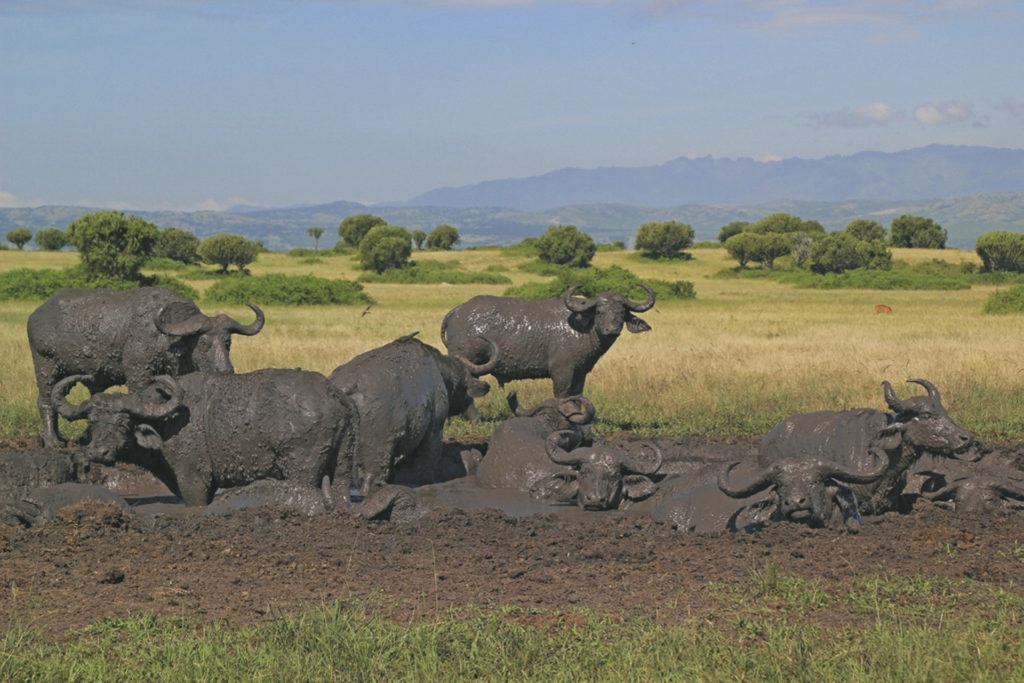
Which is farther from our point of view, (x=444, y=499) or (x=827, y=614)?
(x=444, y=499)

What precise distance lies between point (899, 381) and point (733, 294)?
34.4 meters

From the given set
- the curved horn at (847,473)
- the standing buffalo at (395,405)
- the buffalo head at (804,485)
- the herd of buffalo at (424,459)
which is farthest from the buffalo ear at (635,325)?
the curved horn at (847,473)

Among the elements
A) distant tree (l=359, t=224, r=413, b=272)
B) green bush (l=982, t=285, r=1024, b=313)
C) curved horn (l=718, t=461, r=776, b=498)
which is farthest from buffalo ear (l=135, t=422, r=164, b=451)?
distant tree (l=359, t=224, r=413, b=272)

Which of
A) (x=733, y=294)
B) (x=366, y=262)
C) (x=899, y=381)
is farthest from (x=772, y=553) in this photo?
(x=366, y=262)

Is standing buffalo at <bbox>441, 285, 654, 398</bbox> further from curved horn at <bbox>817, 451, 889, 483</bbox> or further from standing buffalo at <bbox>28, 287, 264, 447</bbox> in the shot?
curved horn at <bbox>817, 451, 889, 483</bbox>

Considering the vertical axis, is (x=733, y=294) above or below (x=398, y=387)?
below

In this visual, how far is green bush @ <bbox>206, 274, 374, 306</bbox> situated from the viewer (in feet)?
136

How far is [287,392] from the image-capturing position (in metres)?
9.15

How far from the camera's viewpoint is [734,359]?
20.6 m

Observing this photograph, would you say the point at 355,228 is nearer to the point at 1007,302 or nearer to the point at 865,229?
the point at 865,229

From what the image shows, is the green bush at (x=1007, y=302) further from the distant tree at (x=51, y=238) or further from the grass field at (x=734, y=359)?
the distant tree at (x=51, y=238)

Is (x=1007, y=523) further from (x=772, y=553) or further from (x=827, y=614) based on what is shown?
(x=827, y=614)

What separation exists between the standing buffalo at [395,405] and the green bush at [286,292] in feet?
103

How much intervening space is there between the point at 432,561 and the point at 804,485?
2.72m
